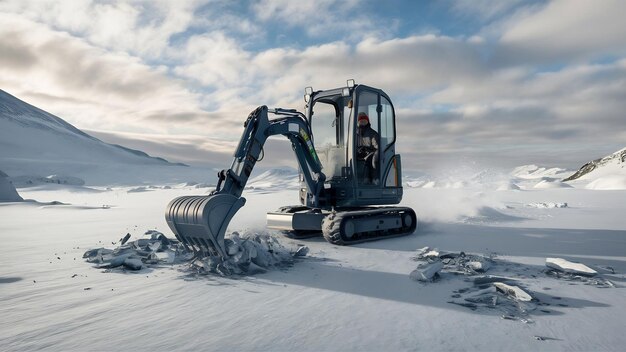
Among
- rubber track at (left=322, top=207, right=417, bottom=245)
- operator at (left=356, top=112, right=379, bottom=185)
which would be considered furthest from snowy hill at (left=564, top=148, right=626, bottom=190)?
operator at (left=356, top=112, right=379, bottom=185)

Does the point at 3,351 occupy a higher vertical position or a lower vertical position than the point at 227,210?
lower

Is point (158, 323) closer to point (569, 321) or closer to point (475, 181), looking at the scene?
point (569, 321)

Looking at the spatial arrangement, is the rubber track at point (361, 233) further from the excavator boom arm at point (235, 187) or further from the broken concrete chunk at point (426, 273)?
the broken concrete chunk at point (426, 273)

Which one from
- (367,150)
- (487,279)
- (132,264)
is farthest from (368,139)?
(132,264)

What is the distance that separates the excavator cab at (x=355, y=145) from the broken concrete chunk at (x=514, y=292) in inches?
208

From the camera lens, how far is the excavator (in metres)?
8.23

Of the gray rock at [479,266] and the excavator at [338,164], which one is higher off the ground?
the excavator at [338,164]

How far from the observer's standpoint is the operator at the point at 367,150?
34.0 feet

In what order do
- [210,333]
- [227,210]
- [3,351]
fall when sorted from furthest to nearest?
[227,210]
[210,333]
[3,351]

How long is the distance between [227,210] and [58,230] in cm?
731

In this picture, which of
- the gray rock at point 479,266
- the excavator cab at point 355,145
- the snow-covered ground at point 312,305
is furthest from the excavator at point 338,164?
the gray rock at point 479,266

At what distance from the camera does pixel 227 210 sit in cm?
668

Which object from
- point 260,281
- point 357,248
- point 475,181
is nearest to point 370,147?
point 357,248

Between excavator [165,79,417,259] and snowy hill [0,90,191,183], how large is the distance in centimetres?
7613
